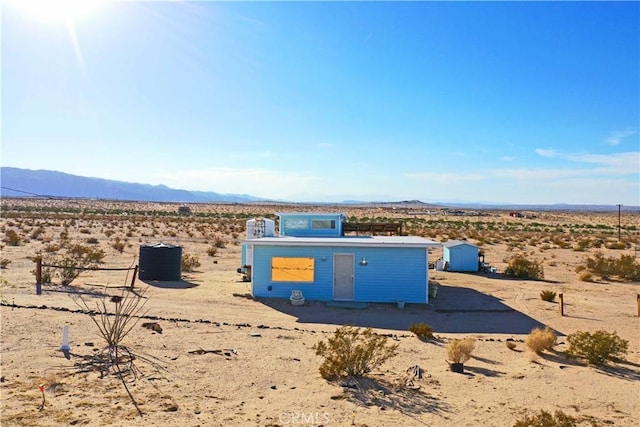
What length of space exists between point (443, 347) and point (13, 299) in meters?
12.5

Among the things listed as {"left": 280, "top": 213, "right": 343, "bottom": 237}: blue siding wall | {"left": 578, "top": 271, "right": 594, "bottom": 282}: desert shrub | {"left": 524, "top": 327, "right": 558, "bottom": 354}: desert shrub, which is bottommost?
{"left": 578, "top": 271, "right": 594, "bottom": 282}: desert shrub

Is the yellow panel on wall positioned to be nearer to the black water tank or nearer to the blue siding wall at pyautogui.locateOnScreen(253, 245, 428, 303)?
the blue siding wall at pyautogui.locateOnScreen(253, 245, 428, 303)

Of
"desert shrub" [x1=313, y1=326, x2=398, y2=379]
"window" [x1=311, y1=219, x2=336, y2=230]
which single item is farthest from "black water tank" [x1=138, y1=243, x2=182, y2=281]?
"desert shrub" [x1=313, y1=326, x2=398, y2=379]

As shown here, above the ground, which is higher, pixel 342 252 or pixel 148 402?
pixel 342 252

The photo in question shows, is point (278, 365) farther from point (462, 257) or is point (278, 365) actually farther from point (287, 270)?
point (462, 257)

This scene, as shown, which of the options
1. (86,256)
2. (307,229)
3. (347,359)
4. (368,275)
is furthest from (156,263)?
(347,359)

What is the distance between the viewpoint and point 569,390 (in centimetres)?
909

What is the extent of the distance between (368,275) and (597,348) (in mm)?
8596

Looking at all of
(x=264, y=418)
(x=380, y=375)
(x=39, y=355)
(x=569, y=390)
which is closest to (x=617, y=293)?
(x=569, y=390)

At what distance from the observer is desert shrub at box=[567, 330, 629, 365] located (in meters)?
10.8

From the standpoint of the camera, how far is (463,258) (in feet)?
90.9

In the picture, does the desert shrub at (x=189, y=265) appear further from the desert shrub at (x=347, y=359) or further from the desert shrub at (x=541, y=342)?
the desert shrub at (x=541, y=342)

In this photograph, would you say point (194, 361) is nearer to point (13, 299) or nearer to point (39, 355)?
point (39, 355)

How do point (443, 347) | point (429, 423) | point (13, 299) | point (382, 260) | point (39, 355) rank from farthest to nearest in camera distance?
point (382, 260) → point (13, 299) → point (443, 347) → point (39, 355) → point (429, 423)
